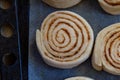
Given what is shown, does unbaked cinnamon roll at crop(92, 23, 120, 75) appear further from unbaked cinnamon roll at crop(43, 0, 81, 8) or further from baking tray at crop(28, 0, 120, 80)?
unbaked cinnamon roll at crop(43, 0, 81, 8)

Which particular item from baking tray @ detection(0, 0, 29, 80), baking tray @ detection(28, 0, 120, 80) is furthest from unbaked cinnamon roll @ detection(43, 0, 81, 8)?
baking tray @ detection(0, 0, 29, 80)

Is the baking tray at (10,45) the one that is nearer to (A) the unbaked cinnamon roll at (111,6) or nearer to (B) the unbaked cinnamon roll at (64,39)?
(B) the unbaked cinnamon roll at (64,39)

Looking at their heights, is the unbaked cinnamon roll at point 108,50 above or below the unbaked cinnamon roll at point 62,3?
below

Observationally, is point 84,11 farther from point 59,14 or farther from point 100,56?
point 100,56

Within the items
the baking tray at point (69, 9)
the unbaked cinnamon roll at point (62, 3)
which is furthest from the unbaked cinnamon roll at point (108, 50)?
the unbaked cinnamon roll at point (62, 3)

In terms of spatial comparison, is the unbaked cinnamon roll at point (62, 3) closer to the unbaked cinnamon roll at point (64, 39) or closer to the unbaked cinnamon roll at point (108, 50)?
the unbaked cinnamon roll at point (64, 39)

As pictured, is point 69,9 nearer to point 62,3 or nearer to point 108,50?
point 62,3

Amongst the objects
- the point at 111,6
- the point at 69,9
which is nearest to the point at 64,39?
the point at 69,9
